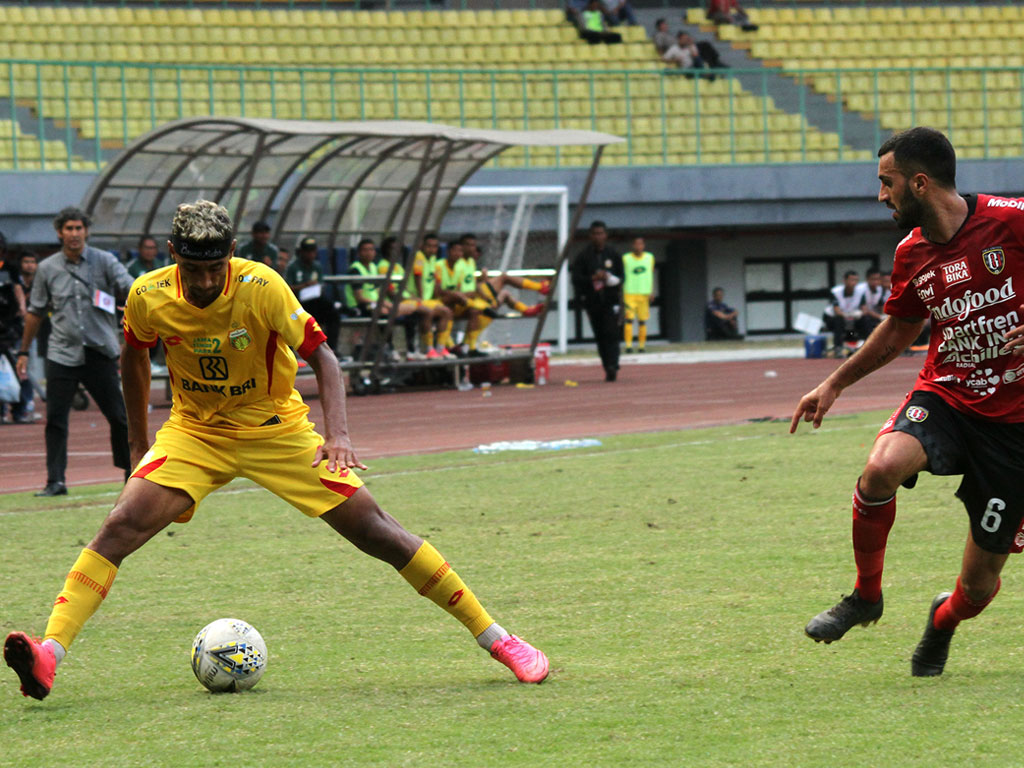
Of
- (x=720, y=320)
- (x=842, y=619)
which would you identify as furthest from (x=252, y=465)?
(x=720, y=320)

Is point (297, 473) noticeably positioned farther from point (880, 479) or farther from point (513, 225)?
point (513, 225)

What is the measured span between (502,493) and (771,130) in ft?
68.8

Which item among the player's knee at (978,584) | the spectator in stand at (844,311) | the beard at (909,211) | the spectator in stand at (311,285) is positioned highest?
the beard at (909,211)

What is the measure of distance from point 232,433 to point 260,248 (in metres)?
12.1

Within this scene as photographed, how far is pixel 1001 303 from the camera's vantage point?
504 cm

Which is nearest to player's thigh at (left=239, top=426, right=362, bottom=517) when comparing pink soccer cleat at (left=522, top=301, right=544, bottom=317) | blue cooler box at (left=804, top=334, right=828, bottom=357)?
pink soccer cleat at (left=522, top=301, right=544, bottom=317)

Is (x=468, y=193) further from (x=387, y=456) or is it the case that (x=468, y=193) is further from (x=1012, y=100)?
(x=1012, y=100)

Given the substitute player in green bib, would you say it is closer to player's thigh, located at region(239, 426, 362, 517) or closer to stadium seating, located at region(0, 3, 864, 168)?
stadium seating, located at region(0, 3, 864, 168)

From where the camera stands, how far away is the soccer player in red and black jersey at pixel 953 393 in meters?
5.05

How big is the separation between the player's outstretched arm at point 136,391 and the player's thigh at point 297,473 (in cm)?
47

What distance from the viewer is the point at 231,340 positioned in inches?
211

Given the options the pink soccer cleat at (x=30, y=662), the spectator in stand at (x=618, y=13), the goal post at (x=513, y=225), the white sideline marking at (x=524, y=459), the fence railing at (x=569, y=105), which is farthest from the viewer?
the spectator in stand at (x=618, y=13)

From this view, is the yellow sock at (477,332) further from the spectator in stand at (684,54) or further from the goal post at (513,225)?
the spectator in stand at (684,54)

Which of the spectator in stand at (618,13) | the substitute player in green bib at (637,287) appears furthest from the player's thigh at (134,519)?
the spectator in stand at (618,13)
